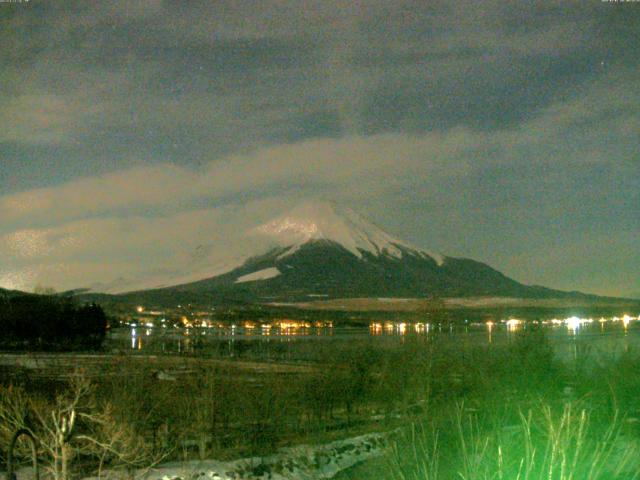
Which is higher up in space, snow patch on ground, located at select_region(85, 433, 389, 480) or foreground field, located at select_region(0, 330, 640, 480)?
foreground field, located at select_region(0, 330, 640, 480)

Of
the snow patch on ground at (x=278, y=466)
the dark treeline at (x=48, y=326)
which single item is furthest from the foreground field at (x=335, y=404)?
the dark treeline at (x=48, y=326)

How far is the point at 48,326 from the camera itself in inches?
3625

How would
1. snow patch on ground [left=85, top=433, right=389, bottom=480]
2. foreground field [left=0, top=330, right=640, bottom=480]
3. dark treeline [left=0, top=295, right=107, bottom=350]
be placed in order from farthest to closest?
dark treeline [left=0, top=295, right=107, bottom=350]
snow patch on ground [left=85, top=433, right=389, bottom=480]
foreground field [left=0, top=330, right=640, bottom=480]

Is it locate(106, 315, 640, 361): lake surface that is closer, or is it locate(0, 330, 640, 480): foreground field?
locate(0, 330, 640, 480): foreground field

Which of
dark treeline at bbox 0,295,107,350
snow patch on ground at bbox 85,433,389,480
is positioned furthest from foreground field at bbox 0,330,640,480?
dark treeline at bbox 0,295,107,350

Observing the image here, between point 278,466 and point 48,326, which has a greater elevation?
point 48,326

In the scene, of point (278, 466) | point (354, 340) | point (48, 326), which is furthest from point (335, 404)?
point (48, 326)

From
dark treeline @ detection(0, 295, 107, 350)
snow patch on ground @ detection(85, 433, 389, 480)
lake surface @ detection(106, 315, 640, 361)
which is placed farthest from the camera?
dark treeline @ detection(0, 295, 107, 350)

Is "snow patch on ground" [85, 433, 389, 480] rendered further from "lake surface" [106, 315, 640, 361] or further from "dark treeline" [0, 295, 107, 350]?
"dark treeline" [0, 295, 107, 350]

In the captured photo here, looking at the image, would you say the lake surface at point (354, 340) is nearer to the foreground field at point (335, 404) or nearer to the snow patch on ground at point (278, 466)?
the foreground field at point (335, 404)

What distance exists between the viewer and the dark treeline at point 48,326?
88125 millimetres

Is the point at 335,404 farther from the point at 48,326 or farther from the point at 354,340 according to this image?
the point at 48,326

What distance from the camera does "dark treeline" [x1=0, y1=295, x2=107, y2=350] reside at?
88125 millimetres

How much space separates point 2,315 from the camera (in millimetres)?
94562
